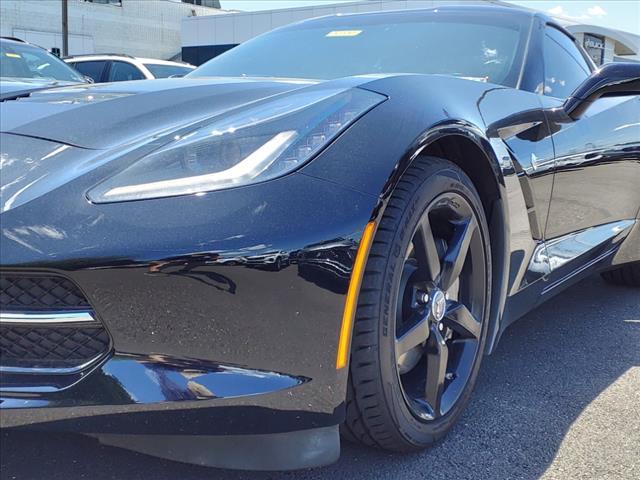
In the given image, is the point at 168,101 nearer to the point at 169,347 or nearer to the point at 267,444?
the point at 169,347

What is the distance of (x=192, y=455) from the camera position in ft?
5.16

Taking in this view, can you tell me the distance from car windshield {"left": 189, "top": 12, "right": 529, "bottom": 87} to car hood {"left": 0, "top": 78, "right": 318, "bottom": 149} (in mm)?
822

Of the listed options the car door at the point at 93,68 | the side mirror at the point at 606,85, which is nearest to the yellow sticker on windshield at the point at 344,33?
the side mirror at the point at 606,85

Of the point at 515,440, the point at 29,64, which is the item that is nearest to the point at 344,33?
the point at 515,440

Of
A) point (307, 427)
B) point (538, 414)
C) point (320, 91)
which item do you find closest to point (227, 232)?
point (307, 427)

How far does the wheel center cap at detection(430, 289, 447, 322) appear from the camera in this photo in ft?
6.56

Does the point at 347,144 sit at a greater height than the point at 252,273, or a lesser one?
greater

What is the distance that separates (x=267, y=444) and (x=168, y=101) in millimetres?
985

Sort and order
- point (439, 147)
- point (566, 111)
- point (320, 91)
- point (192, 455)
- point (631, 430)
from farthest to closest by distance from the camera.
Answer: point (566, 111)
point (631, 430)
point (439, 147)
point (320, 91)
point (192, 455)

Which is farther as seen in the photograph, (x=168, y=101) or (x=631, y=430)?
(x=631, y=430)

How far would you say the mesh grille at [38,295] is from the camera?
1482mm

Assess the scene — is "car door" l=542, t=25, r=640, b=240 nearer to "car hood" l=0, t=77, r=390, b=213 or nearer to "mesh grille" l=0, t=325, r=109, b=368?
"car hood" l=0, t=77, r=390, b=213

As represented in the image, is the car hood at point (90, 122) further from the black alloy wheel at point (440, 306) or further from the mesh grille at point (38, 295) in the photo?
the black alloy wheel at point (440, 306)

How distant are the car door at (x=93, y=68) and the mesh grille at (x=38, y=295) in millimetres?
9075
